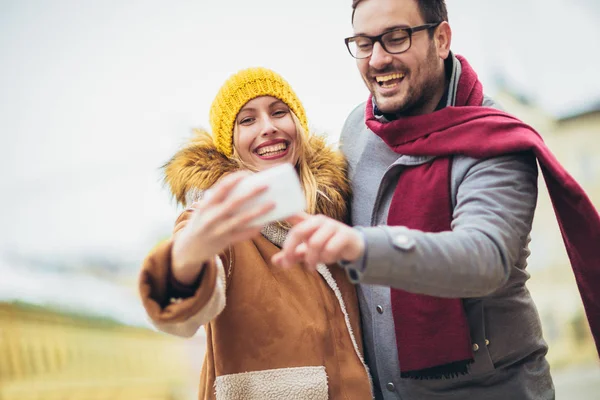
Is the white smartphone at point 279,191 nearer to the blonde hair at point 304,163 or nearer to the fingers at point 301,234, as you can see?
the fingers at point 301,234

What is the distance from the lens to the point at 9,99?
2455 mm

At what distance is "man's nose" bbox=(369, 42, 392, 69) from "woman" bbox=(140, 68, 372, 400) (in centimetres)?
23

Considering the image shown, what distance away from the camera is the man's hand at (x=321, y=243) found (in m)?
0.87

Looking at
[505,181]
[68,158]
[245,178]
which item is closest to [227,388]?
[245,178]

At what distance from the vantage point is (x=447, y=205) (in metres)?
1.29

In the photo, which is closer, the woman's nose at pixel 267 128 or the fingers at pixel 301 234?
the fingers at pixel 301 234

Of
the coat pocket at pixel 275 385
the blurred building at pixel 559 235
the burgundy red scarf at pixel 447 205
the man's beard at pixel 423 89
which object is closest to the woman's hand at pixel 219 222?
the coat pocket at pixel 275 385

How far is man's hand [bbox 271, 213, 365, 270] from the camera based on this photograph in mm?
869

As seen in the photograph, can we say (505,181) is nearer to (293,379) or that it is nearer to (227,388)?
(293,379)

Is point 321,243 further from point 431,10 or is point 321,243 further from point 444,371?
point 431,10

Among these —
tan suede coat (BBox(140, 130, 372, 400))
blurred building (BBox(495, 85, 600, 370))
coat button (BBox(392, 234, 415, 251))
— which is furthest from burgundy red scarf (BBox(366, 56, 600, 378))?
blurred building (BBox(495, 85, 600, 370))

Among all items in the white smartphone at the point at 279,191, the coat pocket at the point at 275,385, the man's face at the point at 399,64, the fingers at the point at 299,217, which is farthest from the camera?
the man's face at the point at 399,64

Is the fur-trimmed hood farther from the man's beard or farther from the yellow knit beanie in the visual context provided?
the man's beard

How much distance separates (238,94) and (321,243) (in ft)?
2.28
